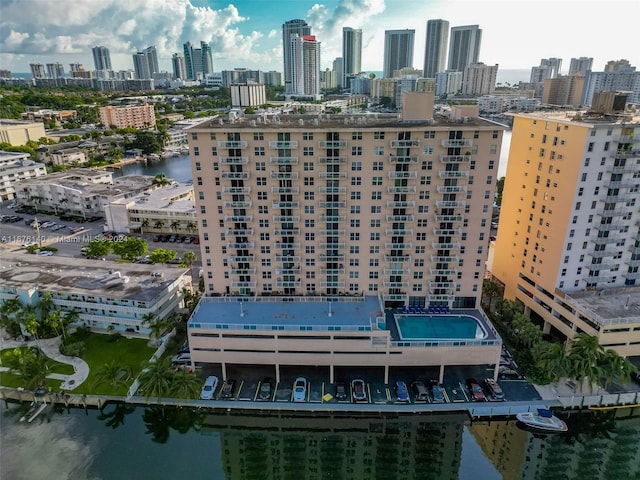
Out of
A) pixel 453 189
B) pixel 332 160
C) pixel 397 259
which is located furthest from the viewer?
pixel 397 259

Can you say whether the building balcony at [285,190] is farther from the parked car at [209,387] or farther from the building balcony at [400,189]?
the parked car at [209,387]

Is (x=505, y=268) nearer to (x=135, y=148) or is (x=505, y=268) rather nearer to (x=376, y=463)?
(x=376, y=463)

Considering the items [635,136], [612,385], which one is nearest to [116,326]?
[612,385]

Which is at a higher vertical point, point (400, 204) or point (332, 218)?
point (400, 204)

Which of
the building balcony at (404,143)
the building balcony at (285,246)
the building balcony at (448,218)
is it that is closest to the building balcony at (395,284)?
the building balcony at (448,218)

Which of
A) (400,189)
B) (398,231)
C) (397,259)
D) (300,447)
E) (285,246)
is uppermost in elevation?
(400,189)

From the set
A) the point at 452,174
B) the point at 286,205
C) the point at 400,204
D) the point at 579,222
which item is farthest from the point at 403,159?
the point at 579,222

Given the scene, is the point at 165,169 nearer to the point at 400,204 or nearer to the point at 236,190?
the point at 236,190

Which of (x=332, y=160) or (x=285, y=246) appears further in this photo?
(x=285, y=246)
